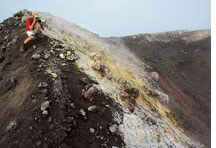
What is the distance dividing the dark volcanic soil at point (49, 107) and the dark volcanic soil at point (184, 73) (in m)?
8.07

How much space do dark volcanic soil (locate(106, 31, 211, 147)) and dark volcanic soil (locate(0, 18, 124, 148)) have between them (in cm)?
807

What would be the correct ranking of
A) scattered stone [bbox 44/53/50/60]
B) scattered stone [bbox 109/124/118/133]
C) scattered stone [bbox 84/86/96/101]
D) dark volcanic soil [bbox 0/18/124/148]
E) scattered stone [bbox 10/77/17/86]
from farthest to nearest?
scattered stone [bbox 44/53/50/60], scattered stone [bbox 10/77/17/86], scattered stone [bbox 84/86/96/101], scattered stone [bbox 109/124/118/133], dark volcanic soil [bbox 0/18/124/148]

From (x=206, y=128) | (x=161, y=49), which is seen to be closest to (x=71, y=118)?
(x=206, y=128)

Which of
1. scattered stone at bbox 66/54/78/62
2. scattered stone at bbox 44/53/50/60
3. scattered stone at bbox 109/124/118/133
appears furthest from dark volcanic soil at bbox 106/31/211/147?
scattered stone at bbox 44/53/50/60

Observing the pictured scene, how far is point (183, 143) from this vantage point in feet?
25.7

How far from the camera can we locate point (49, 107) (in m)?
4.56

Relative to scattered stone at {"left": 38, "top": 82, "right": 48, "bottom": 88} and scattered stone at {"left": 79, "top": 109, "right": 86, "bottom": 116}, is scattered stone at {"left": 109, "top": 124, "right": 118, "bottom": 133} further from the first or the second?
scattered stone at {"left": 38, "top": 82, "right": 48, "bottom": 88}

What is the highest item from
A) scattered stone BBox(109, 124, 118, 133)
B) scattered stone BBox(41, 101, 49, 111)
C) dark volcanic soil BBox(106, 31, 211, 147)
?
scattered stone BBox(41, 101, 49, 111)

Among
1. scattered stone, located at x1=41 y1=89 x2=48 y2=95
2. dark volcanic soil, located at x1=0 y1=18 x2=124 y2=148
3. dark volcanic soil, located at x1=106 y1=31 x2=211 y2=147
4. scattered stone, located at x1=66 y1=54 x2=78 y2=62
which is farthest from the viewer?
dark volcanic soil, located at x1=106 y1=31 x2=211 y2=147

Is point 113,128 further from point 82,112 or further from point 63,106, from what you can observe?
point 63,106

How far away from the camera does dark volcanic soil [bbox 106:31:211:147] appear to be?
11883mm

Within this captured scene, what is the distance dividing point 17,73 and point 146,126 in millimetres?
5777

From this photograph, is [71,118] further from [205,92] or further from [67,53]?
[205,92]

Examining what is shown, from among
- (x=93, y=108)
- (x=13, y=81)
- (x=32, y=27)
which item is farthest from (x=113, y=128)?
(x=32, y=27)
